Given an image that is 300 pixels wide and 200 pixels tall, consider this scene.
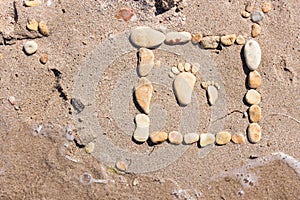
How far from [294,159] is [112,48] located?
1.53m

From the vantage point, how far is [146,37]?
2.99m

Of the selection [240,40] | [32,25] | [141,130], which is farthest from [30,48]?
[240,40]

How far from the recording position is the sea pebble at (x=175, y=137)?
3.00 metres

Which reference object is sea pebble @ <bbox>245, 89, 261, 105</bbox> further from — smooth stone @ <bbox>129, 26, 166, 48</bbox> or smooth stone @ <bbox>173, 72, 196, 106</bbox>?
smooth stone @ <bbox>129, 26, 166, 48</bbox>

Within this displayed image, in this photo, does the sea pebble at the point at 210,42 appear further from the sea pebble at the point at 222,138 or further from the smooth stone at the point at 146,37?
the sea pebble at the point at 222,138

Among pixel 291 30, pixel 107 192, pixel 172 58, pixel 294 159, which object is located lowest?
pixel 107 192

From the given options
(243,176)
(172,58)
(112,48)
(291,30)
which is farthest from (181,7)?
(243,176)

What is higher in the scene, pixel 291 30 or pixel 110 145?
pixel 291 30

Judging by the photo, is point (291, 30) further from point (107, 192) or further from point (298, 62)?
point (107, 192)

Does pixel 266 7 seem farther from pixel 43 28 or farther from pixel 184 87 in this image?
pixel 43 28

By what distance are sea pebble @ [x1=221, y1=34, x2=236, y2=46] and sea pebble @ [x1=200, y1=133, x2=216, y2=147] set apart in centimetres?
66

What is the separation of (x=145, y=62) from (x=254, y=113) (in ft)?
2.82

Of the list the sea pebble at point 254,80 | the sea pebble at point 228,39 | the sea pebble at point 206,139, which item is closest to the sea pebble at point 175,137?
the sea pebble at point 206,139

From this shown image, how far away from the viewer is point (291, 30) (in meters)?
3.10
